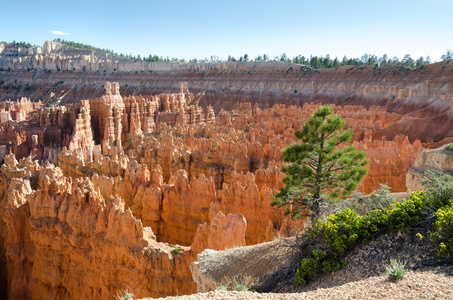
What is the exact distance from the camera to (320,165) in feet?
33.9

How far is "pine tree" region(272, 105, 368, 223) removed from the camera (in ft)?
33.4

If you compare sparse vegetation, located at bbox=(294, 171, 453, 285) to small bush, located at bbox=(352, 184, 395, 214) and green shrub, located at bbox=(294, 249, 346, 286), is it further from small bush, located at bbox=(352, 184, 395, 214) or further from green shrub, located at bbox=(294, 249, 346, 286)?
small bush, located at bbox=(352, 184, 395, 214)

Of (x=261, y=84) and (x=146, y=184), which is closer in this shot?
(x=146, y=184)

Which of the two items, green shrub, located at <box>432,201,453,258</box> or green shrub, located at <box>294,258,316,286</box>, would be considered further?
green shrub, located at <box>294,258,316,286</box>

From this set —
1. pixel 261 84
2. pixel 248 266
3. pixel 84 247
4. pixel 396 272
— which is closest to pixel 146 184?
pixel 84 247

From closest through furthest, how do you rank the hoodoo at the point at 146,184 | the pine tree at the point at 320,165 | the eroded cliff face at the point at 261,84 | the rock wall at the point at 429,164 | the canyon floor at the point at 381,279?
the canyon floor at the point at 381,279, the pine tree at the point at 320,165, the hoodoo at the point at 146,184, the rock wall at the point at 429,164, the eroded cliff face at the point at 261,84

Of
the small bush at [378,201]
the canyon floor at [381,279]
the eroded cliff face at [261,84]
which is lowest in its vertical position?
the canyon floor at [381,279]

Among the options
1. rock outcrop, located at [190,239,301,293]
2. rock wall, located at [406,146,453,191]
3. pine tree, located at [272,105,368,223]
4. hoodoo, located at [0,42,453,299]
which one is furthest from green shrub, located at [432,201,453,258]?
rock wall, located at [406,146,453,191]

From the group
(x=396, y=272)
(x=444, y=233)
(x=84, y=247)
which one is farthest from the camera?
(x=84, y=247)

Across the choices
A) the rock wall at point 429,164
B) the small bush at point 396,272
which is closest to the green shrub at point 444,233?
the small bush at point 396,272

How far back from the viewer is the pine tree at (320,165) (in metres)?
10.2

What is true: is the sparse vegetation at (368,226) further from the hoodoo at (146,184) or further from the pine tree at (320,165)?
the pine tree at (320,165)

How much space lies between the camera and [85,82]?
9556cm

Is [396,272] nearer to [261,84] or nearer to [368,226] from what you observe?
[368,226]
